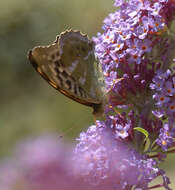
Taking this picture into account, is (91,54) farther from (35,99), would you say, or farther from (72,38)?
(35,99)

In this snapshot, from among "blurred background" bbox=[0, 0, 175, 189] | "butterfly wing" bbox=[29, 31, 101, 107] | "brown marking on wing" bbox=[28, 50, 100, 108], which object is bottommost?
"brown marking on wing" bbox=[28, 50, 100, 108]

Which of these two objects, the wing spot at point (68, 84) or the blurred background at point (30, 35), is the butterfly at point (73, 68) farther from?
the blurred background at point (30, 35)

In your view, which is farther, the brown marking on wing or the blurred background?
the blurred background

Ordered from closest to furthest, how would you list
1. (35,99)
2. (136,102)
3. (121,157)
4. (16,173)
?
(16,173) < (121,157) < (136,102) < (35,99)

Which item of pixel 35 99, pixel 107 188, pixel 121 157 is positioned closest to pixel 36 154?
pixel 107 188

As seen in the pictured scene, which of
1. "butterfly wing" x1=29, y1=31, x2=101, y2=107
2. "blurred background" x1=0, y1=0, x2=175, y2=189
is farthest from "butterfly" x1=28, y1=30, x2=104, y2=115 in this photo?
"blurred background" x1=0, y1=0, x2=175, y2=189

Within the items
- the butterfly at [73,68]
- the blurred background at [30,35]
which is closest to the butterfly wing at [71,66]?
the butterfly at [73,68]

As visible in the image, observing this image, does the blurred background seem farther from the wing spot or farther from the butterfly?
the wing spot

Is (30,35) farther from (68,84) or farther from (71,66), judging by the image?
(68,84)
